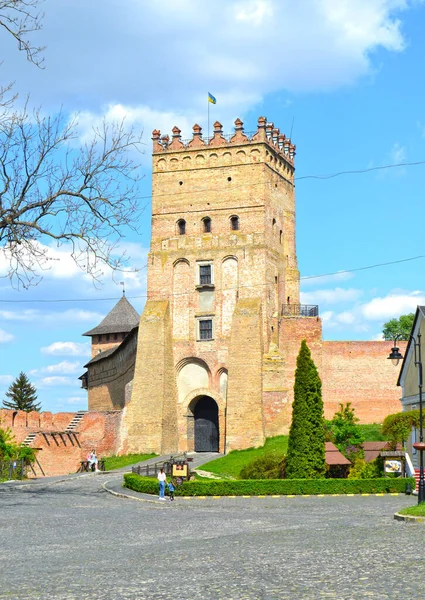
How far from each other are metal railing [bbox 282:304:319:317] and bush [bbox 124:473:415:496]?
817 inches

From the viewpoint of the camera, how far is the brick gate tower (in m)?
47.6

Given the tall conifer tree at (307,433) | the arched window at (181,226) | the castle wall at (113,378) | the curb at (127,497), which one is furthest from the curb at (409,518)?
the castle wall at (113,378)

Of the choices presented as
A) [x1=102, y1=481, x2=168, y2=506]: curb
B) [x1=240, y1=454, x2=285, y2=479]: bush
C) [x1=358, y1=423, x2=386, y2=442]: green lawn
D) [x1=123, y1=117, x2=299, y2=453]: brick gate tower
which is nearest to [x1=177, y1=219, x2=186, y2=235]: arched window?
[x1=123, y1=117, x2=299, y2=453]: brick gate tower

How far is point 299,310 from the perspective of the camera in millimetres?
52375

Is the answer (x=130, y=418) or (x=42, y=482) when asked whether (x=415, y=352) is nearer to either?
(x=42, y=482)

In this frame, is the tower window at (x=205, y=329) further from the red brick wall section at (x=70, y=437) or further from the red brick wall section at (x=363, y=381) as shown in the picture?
the red brick wall section at (x=363, y=381)

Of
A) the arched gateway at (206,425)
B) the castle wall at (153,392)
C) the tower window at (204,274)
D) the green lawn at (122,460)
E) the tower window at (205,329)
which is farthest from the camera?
the tower window at (204,274)

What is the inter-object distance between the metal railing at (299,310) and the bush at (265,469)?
15.8 metres

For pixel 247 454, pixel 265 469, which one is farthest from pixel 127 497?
pixel 247 454

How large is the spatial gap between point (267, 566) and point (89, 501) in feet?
52.4

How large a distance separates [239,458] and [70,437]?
10226 mm

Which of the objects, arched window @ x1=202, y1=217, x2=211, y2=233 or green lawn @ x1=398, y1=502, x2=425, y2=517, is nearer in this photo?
green lawn @ x1=398, y1=502, x2=425, y2=517

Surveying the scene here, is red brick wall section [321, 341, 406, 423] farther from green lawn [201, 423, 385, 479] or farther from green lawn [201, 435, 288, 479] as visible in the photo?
green lawn [201, 435, 288, 479]

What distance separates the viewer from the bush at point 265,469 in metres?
34.3
